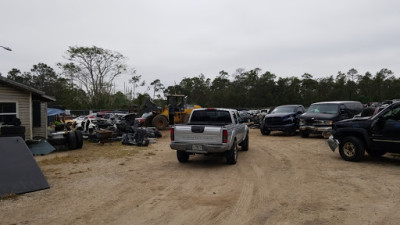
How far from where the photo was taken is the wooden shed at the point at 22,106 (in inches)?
513

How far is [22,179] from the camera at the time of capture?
6590 mm

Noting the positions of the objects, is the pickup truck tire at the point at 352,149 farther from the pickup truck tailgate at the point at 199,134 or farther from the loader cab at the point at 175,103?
the loader cab at the point at 175,103

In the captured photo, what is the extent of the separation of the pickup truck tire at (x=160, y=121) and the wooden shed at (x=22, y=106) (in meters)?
9.09

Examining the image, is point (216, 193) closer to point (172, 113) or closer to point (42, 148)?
point (42, 148)

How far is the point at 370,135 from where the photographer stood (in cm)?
870

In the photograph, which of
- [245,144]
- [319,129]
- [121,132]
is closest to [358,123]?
[245,144]

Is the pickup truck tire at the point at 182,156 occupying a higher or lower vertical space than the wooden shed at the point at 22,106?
lower

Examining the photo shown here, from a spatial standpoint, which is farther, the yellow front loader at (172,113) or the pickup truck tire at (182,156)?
the yellow front loader at (172,113)

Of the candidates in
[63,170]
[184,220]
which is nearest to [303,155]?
[184,220]

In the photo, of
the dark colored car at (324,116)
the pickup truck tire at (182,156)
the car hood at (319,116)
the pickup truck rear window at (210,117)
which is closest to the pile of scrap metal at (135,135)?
the pickup truck rear window at (210,117)

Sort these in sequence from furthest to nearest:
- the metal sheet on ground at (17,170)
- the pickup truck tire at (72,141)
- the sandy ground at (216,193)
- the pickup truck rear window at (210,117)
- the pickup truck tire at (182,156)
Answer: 1. the pickup truck tire at (72,141)
2. the pickup truck rear window at (210,117)
3. the pickup truck tire at (182,156)
4. the metal sheet on ground at (17,170)
5. the sandy ground at (216,193)

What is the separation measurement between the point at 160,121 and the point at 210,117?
517 inches

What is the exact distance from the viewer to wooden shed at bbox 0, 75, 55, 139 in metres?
13.0

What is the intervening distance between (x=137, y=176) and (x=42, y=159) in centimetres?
520
